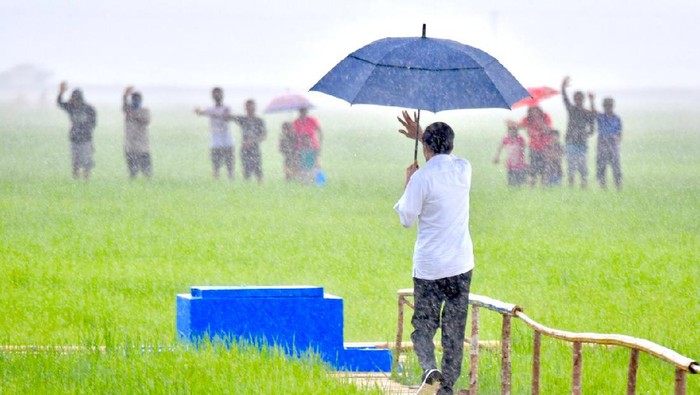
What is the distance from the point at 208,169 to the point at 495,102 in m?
39.4

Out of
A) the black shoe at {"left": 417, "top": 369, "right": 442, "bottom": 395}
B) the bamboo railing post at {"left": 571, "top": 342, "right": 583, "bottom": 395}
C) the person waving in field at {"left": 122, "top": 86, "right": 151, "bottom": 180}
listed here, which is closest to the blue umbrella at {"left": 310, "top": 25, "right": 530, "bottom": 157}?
the black shoe at {"left": 417, "top": 369, "right": 442, "bottom": 395}

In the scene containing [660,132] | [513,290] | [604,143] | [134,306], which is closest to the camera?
[134,306]

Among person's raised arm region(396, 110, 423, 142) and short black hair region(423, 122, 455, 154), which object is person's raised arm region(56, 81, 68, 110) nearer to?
person's raised arm region(396, 110, 423, 142)

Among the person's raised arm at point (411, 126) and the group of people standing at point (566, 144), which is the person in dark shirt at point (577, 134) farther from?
the person's raised arm at point (411, 126)

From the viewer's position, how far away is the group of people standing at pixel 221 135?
1252 inches

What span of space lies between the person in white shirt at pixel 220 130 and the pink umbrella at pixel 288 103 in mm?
1684

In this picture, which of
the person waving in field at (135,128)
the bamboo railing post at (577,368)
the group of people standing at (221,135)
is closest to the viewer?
the bamboo railing post at (577,368)

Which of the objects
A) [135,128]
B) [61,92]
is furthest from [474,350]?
[135,128]

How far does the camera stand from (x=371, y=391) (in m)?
9.14

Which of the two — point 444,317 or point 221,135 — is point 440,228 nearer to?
point 444,317

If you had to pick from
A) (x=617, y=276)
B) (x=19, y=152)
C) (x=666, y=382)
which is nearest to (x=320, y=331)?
(x=666, y=382)

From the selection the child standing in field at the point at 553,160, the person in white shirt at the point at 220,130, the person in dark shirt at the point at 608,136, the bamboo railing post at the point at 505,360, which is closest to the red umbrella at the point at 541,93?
the person in dark shirt at the point at 608,136

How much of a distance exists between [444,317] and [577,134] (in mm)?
23611

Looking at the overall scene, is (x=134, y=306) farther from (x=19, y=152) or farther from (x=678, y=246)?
(x=19, y=152)
